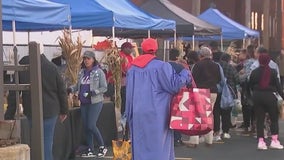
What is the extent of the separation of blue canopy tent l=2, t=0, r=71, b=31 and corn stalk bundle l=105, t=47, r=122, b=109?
1906 mm

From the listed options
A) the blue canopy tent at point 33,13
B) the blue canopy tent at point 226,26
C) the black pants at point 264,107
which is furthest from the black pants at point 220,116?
the blue canopy tent at point 226,26

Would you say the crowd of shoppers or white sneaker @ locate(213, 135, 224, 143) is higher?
the crowd of shoppers

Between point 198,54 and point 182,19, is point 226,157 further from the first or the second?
point 182,19

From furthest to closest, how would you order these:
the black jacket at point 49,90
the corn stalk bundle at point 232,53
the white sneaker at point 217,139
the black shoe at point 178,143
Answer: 1. the corn stalk bundle at point 232,53
2. the white sneaker at point 217,139
3. the black shoe at point 178,143
4. the black jacket at point 49,90

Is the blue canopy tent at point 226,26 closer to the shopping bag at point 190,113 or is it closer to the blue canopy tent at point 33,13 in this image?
the blue canopy tent at point 33,13

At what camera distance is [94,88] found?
→ 9820mm

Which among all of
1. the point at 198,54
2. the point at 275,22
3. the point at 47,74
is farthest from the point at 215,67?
the point at 275,22

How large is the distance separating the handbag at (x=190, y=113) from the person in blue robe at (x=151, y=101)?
0.10 meters

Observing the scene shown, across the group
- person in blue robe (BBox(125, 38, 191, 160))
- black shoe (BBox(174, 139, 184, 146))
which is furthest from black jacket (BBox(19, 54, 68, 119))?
black shoe (BBox(174, 139, 184, 146))

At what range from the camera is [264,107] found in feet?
36.4

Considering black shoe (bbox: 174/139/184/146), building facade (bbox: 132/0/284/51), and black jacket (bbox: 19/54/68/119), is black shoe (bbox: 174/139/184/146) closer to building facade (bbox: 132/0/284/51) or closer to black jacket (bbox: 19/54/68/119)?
black jacket (bbox: 19/54/68/119)

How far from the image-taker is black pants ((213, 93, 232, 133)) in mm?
11905

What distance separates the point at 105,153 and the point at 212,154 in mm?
1879

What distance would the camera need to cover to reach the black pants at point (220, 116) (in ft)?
39.1
